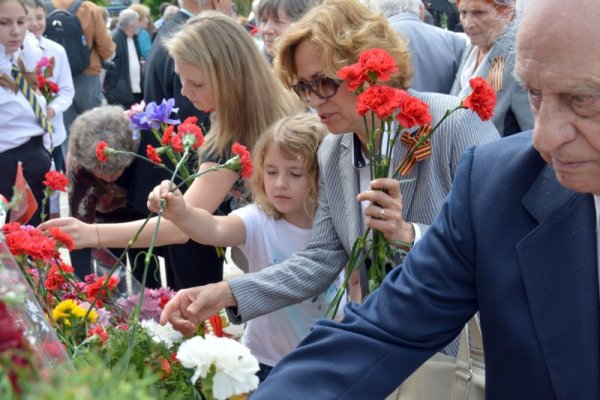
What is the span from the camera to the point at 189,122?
258 centimetres

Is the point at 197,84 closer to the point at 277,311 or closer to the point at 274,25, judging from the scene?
the point at 277,311

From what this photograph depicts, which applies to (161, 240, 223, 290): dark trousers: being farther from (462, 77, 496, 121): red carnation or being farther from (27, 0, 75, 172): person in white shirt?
(27, 0, 75, 172): person in white shirt

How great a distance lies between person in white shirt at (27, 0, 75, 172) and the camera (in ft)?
21.3

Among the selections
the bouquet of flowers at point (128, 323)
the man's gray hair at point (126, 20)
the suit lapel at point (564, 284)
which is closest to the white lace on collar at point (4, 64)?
the bouquet of flowers at point (128, 323)

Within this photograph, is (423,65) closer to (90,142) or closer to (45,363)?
(90,142)

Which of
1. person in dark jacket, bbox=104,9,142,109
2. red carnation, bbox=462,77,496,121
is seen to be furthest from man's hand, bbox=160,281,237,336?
person in dark jacket, bbox=104,9,142,109

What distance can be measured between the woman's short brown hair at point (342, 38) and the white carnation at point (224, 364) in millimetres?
1430

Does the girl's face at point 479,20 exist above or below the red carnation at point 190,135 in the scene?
below

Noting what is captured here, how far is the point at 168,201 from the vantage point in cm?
269

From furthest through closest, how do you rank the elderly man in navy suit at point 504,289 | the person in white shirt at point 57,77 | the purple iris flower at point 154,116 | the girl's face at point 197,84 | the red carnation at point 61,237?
the person in white shirt at point 57,77, the girl's face at point 197,84, the purple iris flower at point 154,116, the red carnation at point 61,237, the elderly man in navy suit at point 504,289

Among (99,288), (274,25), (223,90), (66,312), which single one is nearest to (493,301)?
(66,312)

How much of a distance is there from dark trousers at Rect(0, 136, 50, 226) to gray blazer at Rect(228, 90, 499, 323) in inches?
106

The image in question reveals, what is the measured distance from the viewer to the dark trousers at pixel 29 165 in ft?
16.6

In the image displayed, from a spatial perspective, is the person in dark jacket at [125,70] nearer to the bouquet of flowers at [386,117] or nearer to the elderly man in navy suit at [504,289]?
the bouquet of flowers at [386,117]
